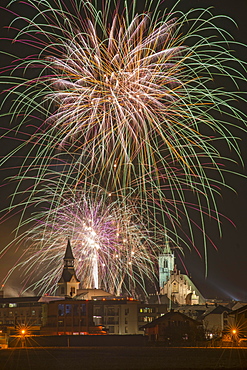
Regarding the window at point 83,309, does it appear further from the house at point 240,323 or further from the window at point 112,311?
the house at point 240,323

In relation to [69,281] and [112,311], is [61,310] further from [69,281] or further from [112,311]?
[69,281]

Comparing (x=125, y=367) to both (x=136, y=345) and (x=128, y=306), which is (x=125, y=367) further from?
(x=128, y=306)

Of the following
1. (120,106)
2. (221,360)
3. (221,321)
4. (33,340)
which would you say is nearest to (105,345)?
(33,340)

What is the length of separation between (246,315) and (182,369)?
4661cm

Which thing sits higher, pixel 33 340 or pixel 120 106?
pixel 120 106

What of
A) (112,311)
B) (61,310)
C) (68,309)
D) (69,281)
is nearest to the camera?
(68,309)

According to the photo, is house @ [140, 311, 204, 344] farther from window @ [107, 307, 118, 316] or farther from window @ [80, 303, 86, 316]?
window @ [107, 307, 118, 316]

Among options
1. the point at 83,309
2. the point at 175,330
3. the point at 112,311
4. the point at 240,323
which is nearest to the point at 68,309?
the point at 83,309

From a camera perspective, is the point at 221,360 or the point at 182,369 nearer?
the point at 182,369

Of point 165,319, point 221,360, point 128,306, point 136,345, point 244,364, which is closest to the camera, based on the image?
point 244,364

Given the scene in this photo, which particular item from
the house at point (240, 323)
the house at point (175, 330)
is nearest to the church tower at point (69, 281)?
the house at point (175, 330)

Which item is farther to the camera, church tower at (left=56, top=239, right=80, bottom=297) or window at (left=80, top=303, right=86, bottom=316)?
church tower at (left=56, top=239, right=80, bottom=297)

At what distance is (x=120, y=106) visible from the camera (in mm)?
52469

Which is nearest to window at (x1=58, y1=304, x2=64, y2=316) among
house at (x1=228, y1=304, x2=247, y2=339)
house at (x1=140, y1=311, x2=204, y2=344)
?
house at (x1=140, y1=311, x2=204, y2=344)
